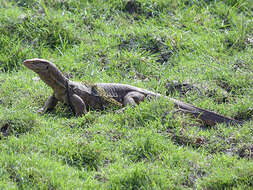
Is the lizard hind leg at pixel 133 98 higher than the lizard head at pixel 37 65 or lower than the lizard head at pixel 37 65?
lower

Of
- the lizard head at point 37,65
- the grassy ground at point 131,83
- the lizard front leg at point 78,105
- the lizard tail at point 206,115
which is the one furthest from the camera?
the lizard front leg at point 78,105

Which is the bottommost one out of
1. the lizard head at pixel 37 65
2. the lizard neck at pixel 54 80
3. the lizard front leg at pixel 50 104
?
the lizard front leg at pixel 50 104

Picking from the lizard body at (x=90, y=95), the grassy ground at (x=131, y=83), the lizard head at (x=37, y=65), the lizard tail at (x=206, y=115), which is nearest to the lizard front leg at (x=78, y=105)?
the lizard body at (x=90, y=95)

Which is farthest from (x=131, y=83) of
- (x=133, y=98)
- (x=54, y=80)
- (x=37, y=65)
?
(x=37, y=65)

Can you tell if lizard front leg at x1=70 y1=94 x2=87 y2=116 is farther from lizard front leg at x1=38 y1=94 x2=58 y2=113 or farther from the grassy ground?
lizard front leg at x1=38 y1=94 x2=58 y2=113

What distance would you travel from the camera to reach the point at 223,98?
7.85 meters

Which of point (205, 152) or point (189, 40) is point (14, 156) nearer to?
point (205, 152)

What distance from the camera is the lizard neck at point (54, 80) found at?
7.24m

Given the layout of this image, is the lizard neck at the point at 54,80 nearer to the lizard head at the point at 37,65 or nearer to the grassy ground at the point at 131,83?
the lizard head at the point at 37,65

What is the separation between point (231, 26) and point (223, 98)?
300 centimetres

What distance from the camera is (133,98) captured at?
7.50m

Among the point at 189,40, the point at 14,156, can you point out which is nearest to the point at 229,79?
the point at 189,40

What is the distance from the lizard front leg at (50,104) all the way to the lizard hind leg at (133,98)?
3.66 ft

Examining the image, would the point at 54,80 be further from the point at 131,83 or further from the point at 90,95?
the point at 131,83
